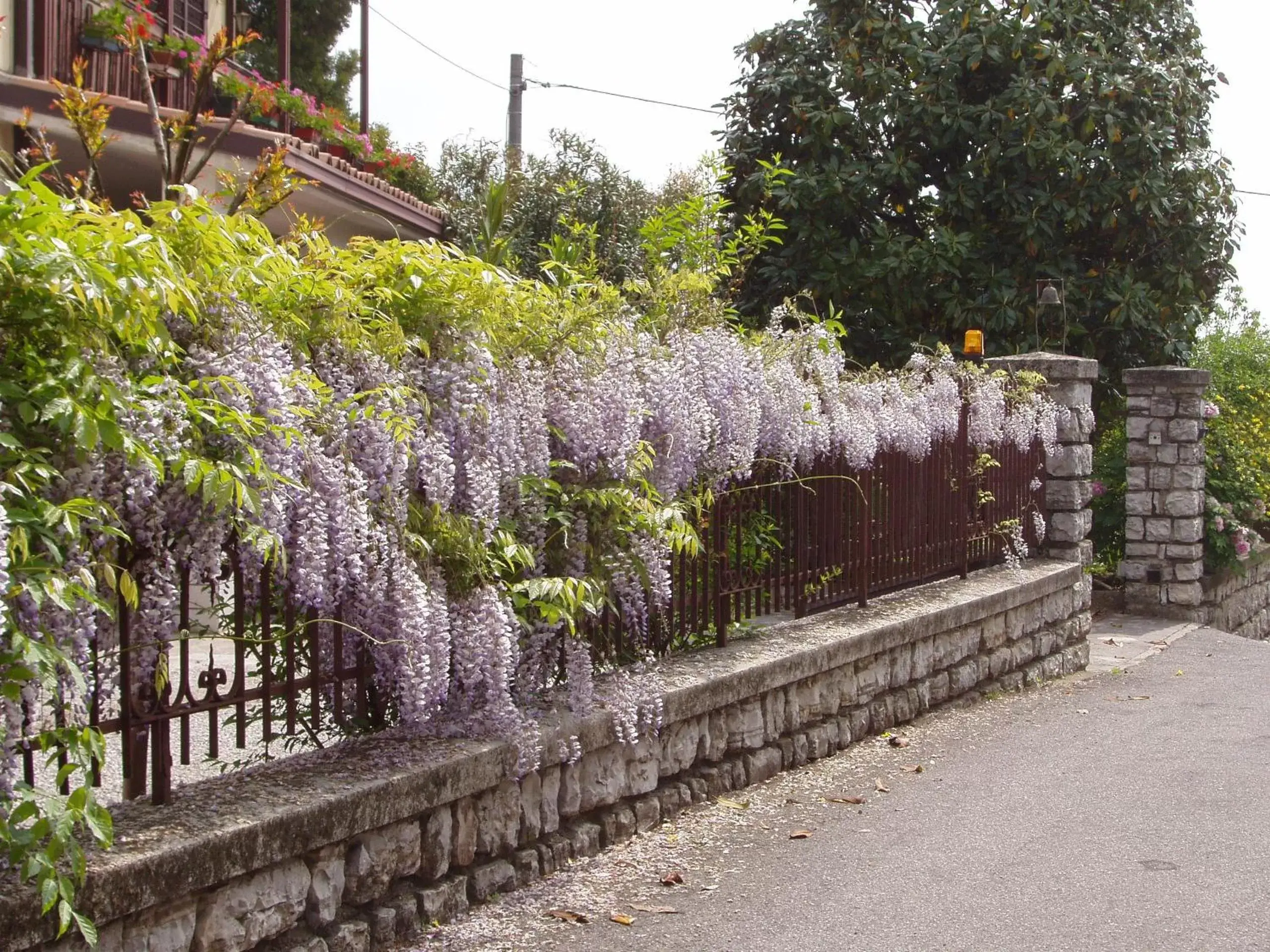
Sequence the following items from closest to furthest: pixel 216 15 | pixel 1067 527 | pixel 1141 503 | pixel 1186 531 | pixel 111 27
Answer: pixel 1067 527 → pixel 111 27 → pixel 1186 531 → pixel 1141 503 → pixel 216 15

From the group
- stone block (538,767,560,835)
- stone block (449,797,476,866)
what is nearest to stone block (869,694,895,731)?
stone block (538,767,560,835)

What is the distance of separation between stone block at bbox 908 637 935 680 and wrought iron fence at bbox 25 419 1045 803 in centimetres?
40

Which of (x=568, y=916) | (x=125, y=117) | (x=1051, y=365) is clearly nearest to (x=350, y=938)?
(x=568, y=916)

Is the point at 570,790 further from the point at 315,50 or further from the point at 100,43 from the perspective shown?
the point at 315,50

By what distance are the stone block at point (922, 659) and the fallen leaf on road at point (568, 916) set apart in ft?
11.6

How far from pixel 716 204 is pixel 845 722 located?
281 centimetres

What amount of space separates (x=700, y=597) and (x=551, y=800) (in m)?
1.53

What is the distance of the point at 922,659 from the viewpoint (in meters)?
7.68

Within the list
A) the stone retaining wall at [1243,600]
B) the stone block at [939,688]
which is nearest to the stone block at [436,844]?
the stone block at [939,688]

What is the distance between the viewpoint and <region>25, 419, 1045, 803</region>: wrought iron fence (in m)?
3.65

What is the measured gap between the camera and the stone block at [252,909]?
348 cm

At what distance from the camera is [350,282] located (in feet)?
13.9

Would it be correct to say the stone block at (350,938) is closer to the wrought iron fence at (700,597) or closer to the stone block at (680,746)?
the wrought iron fence at (700,597)

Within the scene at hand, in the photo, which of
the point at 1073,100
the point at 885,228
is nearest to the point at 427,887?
the point at 885,228
